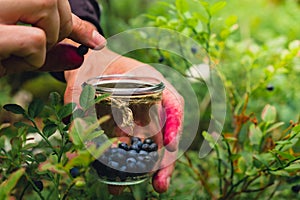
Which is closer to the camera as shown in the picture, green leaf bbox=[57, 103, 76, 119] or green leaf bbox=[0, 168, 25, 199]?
green leaf bbox=[0, 168, 25, 199]

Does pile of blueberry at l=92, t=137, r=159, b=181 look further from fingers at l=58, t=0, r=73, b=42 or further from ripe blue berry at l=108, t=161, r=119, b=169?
fingers at l=58, t=0, r=73, b=42

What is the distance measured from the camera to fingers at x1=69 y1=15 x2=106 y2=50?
850 mm

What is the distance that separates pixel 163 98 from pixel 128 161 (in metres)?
0.16

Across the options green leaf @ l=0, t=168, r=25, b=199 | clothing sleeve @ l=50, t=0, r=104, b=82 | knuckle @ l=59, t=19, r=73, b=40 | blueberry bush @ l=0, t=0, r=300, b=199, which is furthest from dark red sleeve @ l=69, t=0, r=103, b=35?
green leaf @ l=0, t=168, r=25, b=199

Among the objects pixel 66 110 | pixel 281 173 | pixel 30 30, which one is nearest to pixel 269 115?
pixel 281 173

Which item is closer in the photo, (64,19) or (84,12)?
(64,19)

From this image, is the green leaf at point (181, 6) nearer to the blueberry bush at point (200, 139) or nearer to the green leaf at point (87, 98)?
the blueberry bush at point (200, 139)

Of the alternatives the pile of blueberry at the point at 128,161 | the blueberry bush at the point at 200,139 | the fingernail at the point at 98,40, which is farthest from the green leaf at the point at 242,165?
the fingernail at the point at 98,40

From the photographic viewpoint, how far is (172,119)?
914mm

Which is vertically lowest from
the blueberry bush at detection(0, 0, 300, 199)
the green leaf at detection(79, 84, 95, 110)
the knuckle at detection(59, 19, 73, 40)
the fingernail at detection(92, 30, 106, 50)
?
the blueberry bush at detection(0, 0, 300, 199)

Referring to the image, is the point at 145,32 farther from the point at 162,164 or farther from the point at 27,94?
the point at 27,94

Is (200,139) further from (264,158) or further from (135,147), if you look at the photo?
(135,147)

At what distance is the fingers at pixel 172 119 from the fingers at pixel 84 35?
0.17 metres

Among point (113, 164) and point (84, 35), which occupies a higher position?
point (84, 35)
